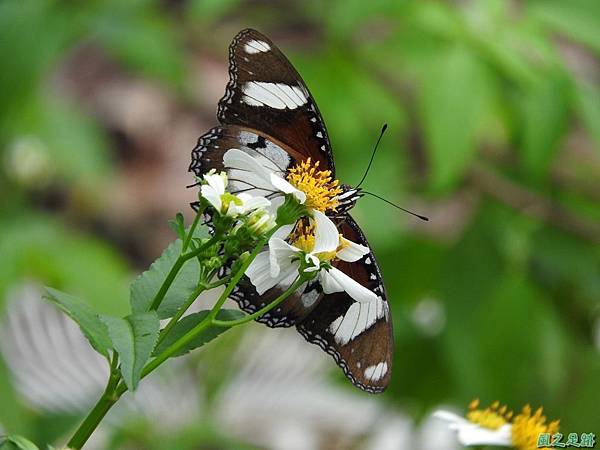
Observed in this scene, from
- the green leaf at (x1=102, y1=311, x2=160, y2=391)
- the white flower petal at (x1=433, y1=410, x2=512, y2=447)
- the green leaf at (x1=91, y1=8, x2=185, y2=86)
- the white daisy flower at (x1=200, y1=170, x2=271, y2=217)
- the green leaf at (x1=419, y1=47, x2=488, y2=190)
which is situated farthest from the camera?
the green leaf at (x1=91, y1=8, x2=185, y2=86)

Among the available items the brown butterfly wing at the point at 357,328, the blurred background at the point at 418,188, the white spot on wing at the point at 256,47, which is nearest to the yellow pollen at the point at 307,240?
the brown butterfly wing at the point at 357,328

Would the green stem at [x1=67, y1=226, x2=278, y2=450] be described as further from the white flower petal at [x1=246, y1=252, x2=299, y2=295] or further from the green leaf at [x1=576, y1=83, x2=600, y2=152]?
the green leaf at [x1=576, y1=83, x2=600, y2=152]

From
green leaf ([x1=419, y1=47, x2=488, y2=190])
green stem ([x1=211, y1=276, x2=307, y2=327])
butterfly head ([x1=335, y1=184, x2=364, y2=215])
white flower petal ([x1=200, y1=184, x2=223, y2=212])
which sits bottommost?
green stem ([x1=211, y1=276, x2=307, y2=327])

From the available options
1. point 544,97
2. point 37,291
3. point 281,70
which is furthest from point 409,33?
point 37,291

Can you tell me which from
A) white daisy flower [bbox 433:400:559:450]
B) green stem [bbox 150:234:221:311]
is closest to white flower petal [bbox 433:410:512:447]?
white daisy flower [bbox 433:400:559:450]

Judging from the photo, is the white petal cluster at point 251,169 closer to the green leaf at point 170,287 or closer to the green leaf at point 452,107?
the green leaf at point 170,287
